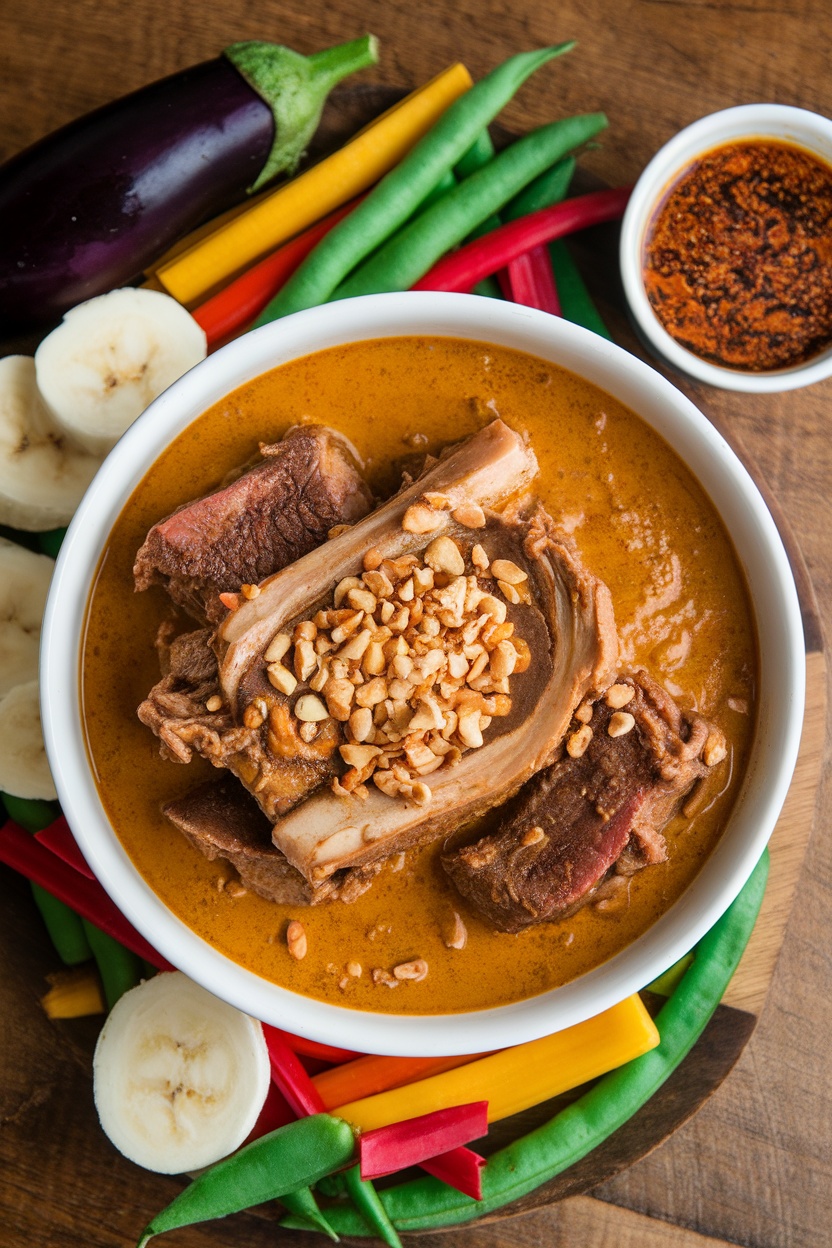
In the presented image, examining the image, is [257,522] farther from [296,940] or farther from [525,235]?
[525,235]

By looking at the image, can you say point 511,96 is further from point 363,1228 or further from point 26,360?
point 363,1228

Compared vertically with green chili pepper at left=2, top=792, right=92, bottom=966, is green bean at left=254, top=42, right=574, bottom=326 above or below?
above

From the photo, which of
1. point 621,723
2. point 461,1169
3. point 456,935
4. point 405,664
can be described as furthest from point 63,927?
point 621,723

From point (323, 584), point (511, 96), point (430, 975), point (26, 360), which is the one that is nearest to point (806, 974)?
point (430, 975)

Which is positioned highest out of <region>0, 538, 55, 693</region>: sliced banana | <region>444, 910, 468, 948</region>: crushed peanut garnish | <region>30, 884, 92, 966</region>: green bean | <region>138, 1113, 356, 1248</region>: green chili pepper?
<region>0, 538, 55, 693</region>: sliced banana

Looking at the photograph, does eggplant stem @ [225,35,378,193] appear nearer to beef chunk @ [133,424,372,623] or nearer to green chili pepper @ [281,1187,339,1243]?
beef chunk @ [133,424,372,623]

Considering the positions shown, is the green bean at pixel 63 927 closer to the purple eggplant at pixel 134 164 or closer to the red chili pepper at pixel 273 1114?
the red chili pepper at pixel 273 1114

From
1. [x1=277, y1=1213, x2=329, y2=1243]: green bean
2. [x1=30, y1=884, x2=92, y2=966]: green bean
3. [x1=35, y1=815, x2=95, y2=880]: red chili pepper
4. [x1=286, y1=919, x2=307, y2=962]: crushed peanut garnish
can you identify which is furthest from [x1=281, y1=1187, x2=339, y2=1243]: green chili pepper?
[x1=35, y1=815, x2=95, y2=880]: red chili pepper
